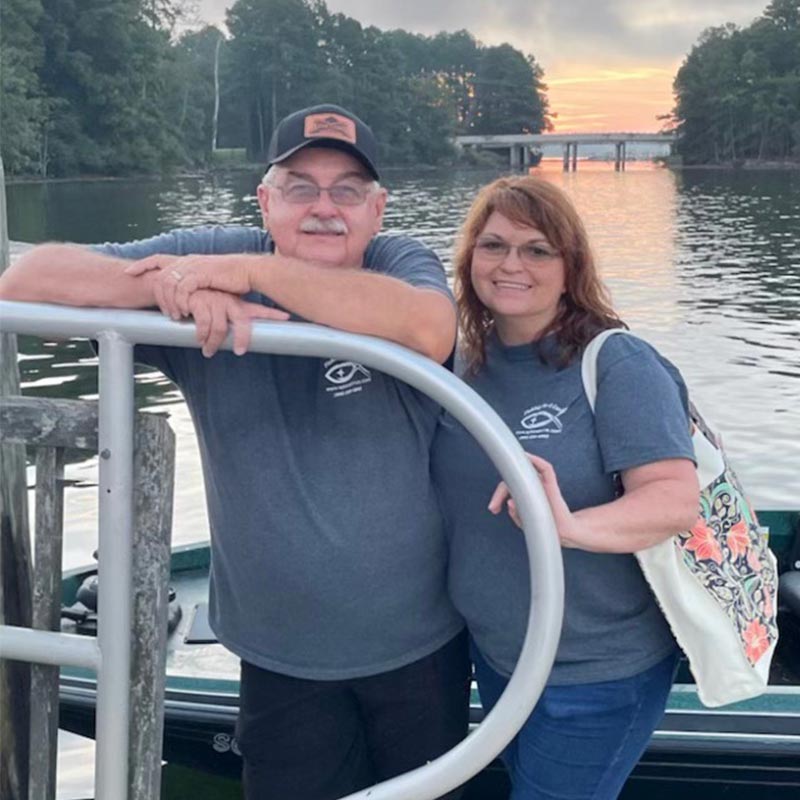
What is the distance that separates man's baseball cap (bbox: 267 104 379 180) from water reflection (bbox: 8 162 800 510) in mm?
3129

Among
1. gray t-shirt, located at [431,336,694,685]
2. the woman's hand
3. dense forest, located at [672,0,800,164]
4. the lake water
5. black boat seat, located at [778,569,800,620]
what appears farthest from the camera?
dense forest, located at [672,0,800,164]

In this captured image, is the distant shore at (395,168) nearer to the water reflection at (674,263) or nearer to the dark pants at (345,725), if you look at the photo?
the water reflection at (674,263)

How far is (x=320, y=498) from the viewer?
210 cm

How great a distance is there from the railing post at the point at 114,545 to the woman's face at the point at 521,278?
2.83 feet

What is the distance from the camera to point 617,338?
2.20 metres

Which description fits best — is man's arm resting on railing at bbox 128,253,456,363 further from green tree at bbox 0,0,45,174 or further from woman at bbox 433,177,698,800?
green tree at bbox 0,0,45,174

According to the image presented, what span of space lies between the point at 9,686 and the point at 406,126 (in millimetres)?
91411

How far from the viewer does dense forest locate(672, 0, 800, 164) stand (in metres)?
87.2

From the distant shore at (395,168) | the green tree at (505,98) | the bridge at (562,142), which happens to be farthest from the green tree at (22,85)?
the green tree at (505,98)

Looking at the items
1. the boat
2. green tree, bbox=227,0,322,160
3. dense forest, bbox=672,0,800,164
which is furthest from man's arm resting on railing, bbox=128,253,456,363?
green tree, bbox=227,0,322,160

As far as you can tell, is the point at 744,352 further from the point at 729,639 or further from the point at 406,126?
the point at 406,126

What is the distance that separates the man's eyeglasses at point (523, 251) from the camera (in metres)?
2.30

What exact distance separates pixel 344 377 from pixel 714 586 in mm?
806

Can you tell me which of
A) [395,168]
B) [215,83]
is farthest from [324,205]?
[215,83]
